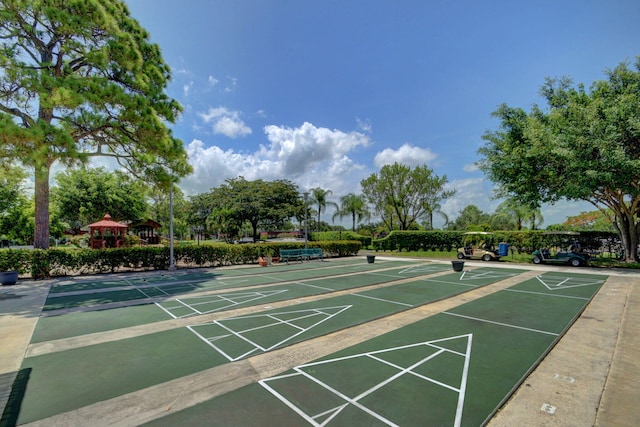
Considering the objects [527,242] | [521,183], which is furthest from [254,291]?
[527,242]

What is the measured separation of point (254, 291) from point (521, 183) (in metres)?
19.3

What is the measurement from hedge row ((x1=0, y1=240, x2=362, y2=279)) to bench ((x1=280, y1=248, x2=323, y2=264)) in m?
0.86

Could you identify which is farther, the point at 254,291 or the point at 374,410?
the point at 254,291

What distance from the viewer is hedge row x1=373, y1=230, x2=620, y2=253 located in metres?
22.2

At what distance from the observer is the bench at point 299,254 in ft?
71.8

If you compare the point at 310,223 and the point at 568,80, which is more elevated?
the point at 568,80

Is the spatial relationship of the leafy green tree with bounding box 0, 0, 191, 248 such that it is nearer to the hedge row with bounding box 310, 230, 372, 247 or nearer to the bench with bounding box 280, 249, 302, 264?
the bench with bounding box 280, 249, 302, 264

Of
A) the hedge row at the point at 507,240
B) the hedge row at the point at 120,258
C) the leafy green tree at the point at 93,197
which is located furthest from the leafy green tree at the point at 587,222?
the leafy green tree at the point at 93,197

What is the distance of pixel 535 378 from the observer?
180 inches

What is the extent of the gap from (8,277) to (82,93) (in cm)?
847

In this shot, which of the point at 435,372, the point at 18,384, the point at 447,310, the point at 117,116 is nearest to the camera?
the point at 18,384

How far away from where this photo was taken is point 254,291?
1123 cm

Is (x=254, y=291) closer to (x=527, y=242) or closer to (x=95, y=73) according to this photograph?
(x=95, y=73)

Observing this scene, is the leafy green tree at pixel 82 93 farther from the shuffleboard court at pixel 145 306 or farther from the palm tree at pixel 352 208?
the palm tree at pixel 352 208
